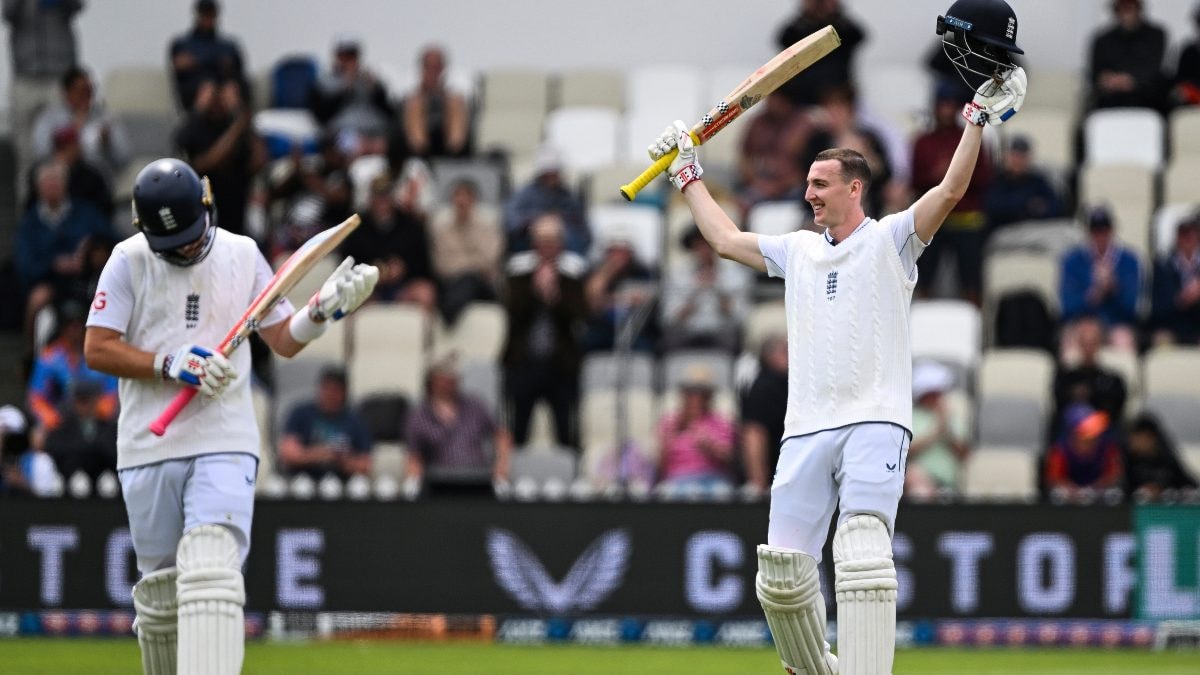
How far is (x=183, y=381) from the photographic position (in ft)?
24.5

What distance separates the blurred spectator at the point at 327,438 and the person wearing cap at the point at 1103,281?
17.1ft

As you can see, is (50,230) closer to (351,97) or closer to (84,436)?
(84,436)

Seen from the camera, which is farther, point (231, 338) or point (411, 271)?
point (411, 271)

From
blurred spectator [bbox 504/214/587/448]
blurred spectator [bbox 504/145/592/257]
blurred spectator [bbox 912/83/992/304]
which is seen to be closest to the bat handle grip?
blurred spectator [bbox 504/214/587/448]

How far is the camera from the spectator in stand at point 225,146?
51.3 feet

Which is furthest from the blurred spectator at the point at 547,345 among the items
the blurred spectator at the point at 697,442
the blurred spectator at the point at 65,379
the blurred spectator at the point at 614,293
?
the blurred spectator at the point at 65,379

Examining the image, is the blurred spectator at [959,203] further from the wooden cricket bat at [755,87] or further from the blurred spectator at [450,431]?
the wooden cricket bat at [755,87]

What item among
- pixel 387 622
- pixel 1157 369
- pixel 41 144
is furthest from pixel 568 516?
pixel 41 144

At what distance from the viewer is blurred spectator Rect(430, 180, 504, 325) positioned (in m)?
15.2

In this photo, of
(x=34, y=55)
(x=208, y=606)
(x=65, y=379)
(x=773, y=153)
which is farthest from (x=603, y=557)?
(x=34, y=55)

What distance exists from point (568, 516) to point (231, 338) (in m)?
5.13

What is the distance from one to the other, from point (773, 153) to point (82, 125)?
538cm

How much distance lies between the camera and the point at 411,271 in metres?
15.2

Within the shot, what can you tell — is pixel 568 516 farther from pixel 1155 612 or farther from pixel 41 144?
pixel 41 144
